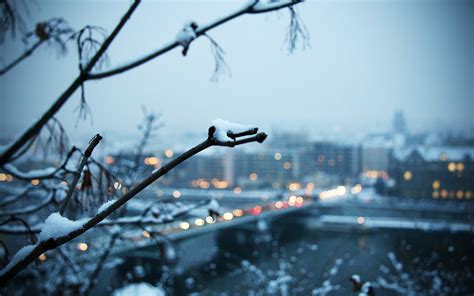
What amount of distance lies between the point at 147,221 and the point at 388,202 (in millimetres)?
28265

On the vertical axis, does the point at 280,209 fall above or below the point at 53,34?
below

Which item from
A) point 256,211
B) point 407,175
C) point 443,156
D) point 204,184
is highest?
point 443,156

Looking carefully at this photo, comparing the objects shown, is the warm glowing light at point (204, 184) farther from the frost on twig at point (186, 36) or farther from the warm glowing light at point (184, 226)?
the frost on twig at point (186, 36)

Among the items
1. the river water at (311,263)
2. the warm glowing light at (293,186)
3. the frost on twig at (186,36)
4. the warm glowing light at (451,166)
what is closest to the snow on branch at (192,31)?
the frost on twig at (186,36)

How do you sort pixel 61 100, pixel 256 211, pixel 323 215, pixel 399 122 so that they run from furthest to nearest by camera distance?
1. pixel 399 122
2. pixel 323 215
3. pixel 256 211
4. pixel 61 100

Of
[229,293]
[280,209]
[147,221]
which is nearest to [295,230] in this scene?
[280,209]

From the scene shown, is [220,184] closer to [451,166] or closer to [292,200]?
[292,200]

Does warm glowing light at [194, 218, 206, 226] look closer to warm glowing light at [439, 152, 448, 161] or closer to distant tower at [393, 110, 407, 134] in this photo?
warm glowing light at [439, 152, 448, 161]

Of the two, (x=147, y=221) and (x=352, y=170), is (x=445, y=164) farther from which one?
(x=147, y=221)

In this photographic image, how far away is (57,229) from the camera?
1020 mm

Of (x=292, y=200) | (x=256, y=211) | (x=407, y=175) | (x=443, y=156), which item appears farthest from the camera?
(x=292, y=200)

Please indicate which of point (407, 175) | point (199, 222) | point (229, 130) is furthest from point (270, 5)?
point (407, 175)

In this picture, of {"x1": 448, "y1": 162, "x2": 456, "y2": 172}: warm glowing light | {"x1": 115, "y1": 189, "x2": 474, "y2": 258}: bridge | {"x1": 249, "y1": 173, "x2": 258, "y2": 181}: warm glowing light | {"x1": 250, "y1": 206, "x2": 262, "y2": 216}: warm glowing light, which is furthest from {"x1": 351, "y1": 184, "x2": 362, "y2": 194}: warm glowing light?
{"x1": 250, "y1": 206, "x2": 262, "y2": 216}: warm glowing light

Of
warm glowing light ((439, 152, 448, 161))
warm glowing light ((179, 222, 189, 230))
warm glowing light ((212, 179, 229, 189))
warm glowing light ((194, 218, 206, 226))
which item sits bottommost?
warm glowing light ((212, 179, 229, 189))
